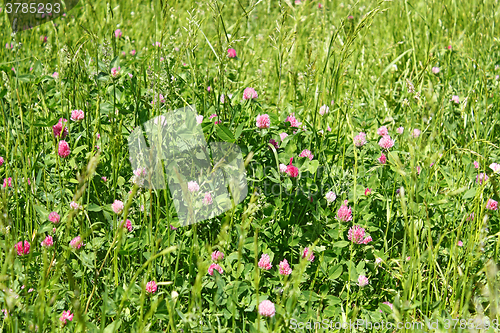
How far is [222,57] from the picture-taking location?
5.01 feet

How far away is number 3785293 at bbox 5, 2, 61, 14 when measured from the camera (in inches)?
132

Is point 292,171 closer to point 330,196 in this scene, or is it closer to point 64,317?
point 330,196

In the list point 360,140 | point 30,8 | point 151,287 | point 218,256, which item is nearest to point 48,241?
point 151,287

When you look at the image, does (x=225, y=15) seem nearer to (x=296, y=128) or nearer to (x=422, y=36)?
(x=422, y=36)

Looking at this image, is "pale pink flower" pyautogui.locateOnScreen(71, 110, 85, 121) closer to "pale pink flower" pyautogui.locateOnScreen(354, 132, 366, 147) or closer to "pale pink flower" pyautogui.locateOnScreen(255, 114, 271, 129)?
"pale pink flower" pyautogui.locateOnScreen(255, 114, 271, 129)

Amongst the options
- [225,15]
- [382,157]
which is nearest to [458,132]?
[382,157]

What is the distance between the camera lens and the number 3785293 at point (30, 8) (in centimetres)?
334

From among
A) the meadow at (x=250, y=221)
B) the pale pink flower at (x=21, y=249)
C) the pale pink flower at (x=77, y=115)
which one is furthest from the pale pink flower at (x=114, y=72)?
the pale pink flower at (x=21, y=249)

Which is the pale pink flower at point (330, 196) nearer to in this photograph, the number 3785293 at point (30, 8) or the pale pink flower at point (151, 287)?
the pale pink flower at point (151, 287)

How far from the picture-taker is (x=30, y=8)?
351cm

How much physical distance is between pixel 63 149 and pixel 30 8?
99.3 inches

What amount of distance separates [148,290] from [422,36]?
2853 mm

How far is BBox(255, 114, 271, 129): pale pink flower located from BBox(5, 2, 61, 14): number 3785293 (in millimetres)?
2430

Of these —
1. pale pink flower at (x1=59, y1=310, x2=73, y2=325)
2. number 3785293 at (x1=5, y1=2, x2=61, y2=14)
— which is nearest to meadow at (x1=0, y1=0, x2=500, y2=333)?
pale pink flower at (x1=59, y1=310, x2=73, y2=325)
